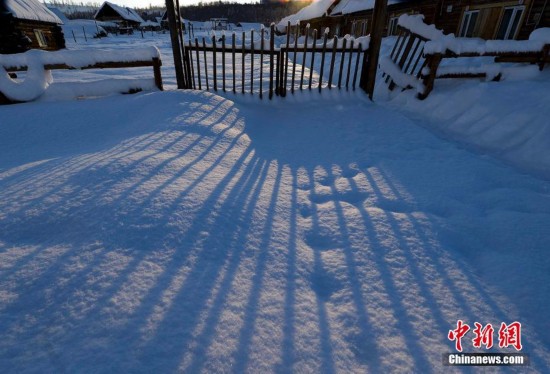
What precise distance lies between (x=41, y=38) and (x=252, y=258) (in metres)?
23.7

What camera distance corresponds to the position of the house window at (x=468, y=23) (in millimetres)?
12023

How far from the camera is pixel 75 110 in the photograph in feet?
15.3

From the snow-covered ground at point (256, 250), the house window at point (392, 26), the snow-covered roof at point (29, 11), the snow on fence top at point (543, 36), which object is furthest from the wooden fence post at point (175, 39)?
the house window at point (392, 26)

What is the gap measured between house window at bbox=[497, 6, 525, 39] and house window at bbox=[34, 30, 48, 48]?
980 inches

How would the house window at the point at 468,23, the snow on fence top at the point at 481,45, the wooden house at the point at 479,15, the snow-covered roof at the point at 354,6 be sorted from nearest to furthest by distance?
the snow on fence top at the point at 481,45
the wooden house at the point at 479,15
the house window at the point at 468,23
the snow-covered roof at the point at 354,6

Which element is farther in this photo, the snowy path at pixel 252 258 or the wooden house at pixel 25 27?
the wooden house at pixel 25 27

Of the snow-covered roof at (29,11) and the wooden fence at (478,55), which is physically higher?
the snow-covered roof at (29,11)

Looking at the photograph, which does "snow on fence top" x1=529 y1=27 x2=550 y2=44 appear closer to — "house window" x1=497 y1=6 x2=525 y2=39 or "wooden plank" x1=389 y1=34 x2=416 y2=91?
"wooden plank" x1=389 y1=34 x2=416 y2=91

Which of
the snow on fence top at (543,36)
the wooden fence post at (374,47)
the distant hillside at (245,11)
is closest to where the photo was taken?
the snow on fence top at (543,36)

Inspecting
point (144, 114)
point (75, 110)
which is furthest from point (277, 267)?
point (75, 110)

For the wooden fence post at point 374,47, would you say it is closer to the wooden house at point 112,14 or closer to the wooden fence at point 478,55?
the wooden fence at point 478,55

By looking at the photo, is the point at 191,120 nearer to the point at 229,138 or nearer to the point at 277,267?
the point at 229,138

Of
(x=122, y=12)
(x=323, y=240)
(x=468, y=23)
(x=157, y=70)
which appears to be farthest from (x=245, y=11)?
(x=323, y=240)

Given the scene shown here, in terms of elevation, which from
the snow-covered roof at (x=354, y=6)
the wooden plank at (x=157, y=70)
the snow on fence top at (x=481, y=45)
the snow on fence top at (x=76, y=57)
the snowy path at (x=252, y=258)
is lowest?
the snowy path at (x=252, y=258)
